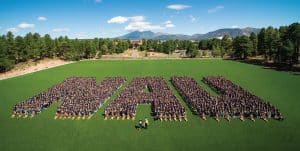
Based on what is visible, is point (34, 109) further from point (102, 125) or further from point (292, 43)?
point (292, 43)

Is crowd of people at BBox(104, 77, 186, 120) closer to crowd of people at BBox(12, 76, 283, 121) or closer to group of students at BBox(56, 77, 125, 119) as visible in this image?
crowd of people at BBox(12, 76, 283, 121)

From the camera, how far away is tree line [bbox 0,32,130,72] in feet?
210

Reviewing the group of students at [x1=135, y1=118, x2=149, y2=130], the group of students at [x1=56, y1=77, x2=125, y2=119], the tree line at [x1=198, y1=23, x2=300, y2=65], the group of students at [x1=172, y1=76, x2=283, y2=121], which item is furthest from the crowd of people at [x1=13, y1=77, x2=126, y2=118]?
the tree line at [x1=198, y1=23, x2=300, y2=65]

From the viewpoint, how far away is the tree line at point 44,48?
6400 centimetres

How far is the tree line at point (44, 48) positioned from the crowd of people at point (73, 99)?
90.1 ft

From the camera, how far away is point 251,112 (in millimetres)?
26094

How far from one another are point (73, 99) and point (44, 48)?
165ft

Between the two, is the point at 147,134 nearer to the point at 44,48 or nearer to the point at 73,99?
the point at 73,99

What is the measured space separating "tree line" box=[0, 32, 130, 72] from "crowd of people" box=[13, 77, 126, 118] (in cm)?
2746

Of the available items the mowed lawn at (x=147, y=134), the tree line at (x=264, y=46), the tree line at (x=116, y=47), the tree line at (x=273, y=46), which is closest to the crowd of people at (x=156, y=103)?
the mowed lawn at (x=147, y=134)

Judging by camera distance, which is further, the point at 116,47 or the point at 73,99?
the point at 116,47

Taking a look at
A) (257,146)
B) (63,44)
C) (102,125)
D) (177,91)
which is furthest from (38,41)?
(257,146)

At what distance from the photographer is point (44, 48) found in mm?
76188

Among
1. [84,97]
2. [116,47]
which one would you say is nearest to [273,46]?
[84,97]
